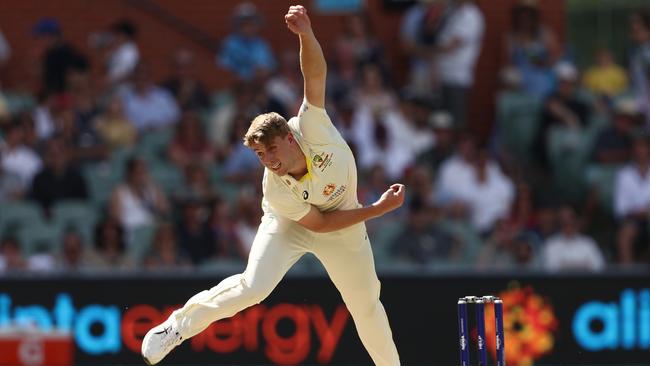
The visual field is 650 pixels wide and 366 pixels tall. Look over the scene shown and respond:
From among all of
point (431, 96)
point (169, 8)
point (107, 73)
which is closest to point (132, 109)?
point (107, 73)

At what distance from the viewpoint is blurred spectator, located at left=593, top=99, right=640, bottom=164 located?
14039 mm

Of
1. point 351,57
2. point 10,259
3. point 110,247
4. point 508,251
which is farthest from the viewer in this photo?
point 351,57

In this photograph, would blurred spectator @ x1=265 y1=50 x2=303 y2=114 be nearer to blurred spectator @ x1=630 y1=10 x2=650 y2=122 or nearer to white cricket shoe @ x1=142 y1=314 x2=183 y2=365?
blurred spectator @ x1=630 y1=10 x2=650 y2=122

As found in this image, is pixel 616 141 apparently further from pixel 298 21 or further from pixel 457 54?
pixel 298 21

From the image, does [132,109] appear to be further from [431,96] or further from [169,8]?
[431,96]

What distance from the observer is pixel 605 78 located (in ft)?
49.8

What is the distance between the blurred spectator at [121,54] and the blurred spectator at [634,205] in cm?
507

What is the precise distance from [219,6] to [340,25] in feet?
4.54

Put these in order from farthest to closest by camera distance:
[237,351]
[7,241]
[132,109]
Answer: [132,109] → [7,241] → [237,351]

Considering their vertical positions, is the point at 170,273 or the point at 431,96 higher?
the point at 431,96

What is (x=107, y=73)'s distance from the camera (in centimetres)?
1475

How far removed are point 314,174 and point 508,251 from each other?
18.9 feet

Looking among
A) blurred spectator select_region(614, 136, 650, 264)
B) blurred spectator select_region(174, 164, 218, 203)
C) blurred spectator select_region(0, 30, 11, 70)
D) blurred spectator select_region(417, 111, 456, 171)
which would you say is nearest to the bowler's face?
blurred spectator select_region(174, 164, 218, 203)

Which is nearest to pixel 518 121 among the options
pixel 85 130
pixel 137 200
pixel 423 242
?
pixel 423 242
